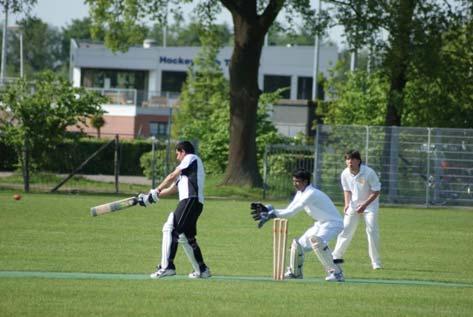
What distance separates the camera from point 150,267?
55.5ft

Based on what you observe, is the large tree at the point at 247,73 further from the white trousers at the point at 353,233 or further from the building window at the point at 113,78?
the building window at the point at 113,78

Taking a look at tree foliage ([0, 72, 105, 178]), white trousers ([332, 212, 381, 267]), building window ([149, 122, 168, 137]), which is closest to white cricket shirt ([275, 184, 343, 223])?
white trousers ([332, 212, 381, 267])

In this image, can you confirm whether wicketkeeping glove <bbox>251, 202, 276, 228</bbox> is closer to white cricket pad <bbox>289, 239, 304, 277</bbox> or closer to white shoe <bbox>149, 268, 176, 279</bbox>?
white cricket pad <bbox>289, 239, 304, 277</bbox>

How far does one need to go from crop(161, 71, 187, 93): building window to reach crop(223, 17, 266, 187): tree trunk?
4830 cm

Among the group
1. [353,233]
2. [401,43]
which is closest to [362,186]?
[353,233]

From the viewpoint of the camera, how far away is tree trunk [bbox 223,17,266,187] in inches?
1576

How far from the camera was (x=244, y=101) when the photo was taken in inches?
1588

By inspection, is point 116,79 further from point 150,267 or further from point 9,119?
point 150,267

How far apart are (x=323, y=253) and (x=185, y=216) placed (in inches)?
79.1

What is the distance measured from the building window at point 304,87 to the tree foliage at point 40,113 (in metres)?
52.8

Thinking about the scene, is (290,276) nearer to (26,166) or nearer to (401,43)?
(26,166)

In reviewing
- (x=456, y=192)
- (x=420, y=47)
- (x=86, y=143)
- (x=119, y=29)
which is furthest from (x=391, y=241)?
(x=86, y=143)

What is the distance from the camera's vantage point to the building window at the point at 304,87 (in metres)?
88.6

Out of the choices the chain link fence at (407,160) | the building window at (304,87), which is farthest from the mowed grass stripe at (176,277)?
the building window at (304,87)
